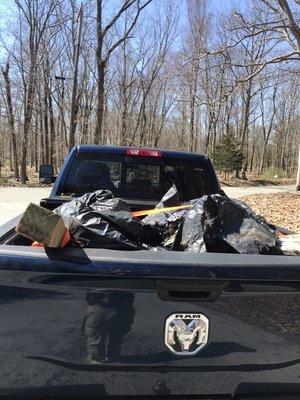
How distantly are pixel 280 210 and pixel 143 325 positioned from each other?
45.5 feet

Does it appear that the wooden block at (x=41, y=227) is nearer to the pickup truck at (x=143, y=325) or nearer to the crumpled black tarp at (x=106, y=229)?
the pickup truck at (x=143, y=325)

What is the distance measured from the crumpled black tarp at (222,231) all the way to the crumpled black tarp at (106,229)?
0.25 metres

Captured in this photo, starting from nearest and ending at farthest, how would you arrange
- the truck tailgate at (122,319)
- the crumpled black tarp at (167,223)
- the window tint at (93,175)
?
the truck tailgate at (122,319), the crumpled black tarp at (167,223), the window tint at (93,175)

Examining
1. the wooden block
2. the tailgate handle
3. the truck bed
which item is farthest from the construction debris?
the tailgate handle

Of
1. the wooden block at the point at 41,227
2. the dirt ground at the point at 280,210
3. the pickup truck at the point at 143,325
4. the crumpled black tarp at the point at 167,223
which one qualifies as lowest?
the dirt ground at the point at 280,210

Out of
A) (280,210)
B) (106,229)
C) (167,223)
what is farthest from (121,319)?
(280,210)

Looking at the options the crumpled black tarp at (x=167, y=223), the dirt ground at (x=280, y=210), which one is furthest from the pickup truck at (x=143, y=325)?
the dirt ground at (x=280, y=210)

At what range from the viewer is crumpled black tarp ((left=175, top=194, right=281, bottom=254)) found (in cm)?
271

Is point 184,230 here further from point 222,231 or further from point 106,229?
point 106,229

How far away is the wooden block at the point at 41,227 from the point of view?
215 cm

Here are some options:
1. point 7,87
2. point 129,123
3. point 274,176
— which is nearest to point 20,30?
point 7,87

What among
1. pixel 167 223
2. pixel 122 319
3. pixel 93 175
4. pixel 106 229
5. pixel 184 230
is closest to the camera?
pixel 122 319

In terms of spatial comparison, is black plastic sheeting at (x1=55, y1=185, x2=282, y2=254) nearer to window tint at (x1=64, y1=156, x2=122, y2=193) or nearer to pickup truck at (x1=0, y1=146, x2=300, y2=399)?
pickup truck at (x1=0, y1=146, x2=300, y2=399)

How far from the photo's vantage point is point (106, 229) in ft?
8.89
